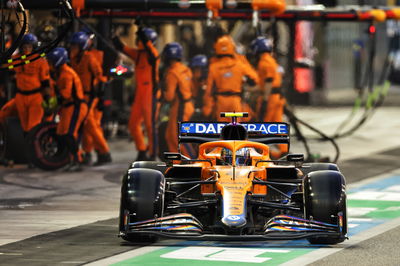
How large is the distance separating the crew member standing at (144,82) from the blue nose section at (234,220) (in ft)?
30.4

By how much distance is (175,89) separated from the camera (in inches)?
815

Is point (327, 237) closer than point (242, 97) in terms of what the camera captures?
Yes

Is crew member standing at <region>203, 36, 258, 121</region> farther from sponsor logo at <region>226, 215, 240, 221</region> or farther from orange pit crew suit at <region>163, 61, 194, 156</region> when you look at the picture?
sponsor logo at <region>226, 215, 240, 221</region>

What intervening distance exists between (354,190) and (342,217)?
5.83 metres

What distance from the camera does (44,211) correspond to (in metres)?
15.0

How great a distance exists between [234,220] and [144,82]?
377 inches

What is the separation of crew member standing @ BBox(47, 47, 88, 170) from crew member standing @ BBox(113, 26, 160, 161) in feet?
4.15

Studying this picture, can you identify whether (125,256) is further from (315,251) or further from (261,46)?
(261,46)

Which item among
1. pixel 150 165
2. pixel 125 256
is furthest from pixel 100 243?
pixel 150 165

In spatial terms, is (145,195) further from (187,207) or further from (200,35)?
(200,35)

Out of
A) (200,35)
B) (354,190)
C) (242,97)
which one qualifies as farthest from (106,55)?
(200,35)

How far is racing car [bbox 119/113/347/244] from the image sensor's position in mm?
11570

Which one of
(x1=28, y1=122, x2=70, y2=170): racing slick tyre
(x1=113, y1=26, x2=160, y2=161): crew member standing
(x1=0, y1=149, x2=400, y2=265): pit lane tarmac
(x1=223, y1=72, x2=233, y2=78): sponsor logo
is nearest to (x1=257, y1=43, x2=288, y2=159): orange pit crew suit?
(x1=223, y1=72, x2=233, y2=78): sponsor logo

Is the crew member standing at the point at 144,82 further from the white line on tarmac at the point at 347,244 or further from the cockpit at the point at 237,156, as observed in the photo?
the cockpit at the point at 237,156
